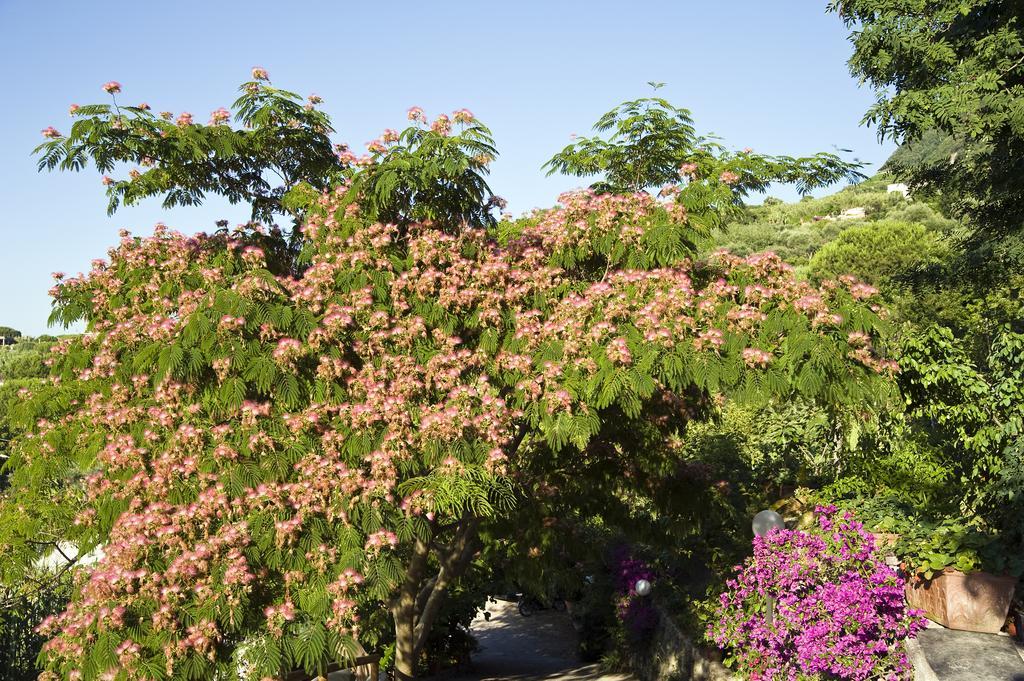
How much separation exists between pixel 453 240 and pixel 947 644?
758 centimetres

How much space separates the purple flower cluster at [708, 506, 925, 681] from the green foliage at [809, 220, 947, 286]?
108ft

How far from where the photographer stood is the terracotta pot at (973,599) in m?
9.59

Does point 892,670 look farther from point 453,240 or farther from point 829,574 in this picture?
point 453,240

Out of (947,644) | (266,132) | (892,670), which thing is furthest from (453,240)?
(947,644)

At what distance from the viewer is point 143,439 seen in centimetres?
793

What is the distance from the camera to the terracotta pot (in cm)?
959

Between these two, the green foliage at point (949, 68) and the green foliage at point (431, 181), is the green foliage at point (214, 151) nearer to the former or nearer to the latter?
the green foliage at point (431, 181)

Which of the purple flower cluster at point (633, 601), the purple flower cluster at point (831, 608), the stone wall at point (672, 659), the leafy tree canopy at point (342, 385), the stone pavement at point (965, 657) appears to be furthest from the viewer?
the purple flower cluster at point (633, 601)

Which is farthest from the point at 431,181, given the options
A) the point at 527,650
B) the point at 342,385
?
the point at 527,650

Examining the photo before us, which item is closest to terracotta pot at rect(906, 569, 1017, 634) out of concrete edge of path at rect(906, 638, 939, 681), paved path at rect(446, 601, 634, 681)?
concrete edge of path at rect(906, 638, 939, 681)

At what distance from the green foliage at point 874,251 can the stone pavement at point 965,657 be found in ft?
103

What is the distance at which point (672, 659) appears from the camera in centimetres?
1409

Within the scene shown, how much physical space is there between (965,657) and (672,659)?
5.92 meters

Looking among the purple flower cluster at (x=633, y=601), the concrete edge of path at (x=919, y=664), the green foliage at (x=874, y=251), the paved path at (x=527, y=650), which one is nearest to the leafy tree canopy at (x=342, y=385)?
the concrete edge of path at (x=919, y=664)
